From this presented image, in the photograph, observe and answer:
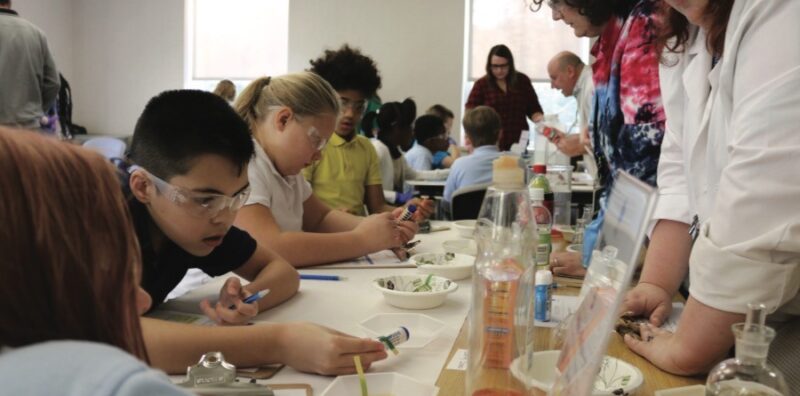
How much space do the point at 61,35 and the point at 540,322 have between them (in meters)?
9.05

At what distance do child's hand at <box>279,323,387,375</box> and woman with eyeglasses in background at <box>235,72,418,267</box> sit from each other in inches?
29.8

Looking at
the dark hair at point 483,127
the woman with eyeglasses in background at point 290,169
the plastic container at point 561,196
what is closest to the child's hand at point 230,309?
the woman with eyeglasses in background at point 290,169

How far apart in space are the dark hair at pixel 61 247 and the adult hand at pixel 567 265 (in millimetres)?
1316

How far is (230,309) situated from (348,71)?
1618mm

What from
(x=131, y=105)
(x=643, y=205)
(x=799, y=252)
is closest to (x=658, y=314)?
(x=799, y=252)

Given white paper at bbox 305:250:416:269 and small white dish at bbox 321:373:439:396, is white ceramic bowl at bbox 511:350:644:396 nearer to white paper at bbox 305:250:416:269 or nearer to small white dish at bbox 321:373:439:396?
small white dish at bbox 321:373:439:396

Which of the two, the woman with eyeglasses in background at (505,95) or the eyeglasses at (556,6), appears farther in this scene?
the woman with eyeglasses in background at (505,95)

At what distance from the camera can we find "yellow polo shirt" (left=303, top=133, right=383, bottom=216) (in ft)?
9.56

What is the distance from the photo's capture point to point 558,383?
30.9 inches

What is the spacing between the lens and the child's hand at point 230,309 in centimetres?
124

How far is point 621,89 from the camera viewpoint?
171 cm

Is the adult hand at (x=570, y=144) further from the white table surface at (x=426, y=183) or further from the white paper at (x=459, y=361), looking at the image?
the white paper at (x=459, y=361)

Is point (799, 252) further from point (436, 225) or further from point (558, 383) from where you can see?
point (436, 225)

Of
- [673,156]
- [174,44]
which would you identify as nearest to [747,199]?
[673,156]
